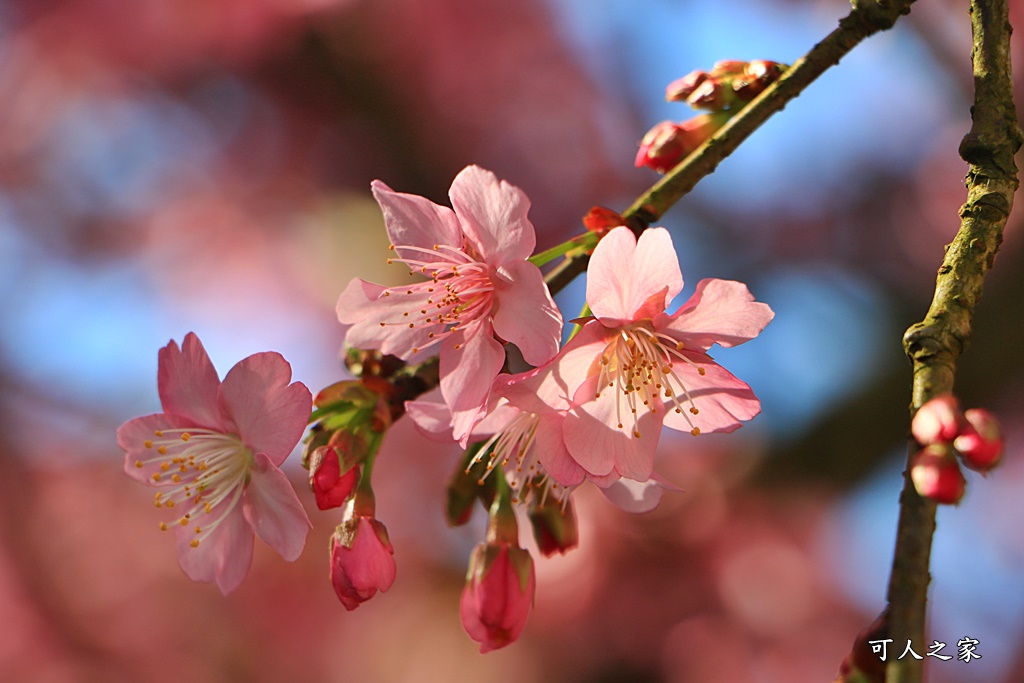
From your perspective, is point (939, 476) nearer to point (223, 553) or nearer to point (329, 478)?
point (329, 478)

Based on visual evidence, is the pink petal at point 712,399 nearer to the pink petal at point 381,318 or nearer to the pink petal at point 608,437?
the pink petal at point 608,437

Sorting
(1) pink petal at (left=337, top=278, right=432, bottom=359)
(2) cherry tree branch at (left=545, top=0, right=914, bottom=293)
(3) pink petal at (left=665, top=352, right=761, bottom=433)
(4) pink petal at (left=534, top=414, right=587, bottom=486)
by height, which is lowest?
(4) pink petal at (left=534, top=414, right=587, bottom=486)

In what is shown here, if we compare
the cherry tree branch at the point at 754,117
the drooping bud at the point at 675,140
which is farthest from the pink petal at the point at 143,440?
the drooping bud at the point at 675,140

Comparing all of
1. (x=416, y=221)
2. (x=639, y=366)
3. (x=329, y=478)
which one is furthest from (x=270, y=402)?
(x=639, y=366)

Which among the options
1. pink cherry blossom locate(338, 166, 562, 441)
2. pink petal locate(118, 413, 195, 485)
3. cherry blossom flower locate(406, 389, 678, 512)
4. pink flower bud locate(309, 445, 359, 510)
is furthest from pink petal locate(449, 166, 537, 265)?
pink petal locate(118, 413, 195, 485)

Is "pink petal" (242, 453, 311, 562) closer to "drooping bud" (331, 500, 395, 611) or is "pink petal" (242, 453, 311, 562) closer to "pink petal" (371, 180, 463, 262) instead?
"drooping bud" (331, 500, 395, 611)

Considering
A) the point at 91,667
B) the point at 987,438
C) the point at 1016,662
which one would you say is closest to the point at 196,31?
the point at 91,667
